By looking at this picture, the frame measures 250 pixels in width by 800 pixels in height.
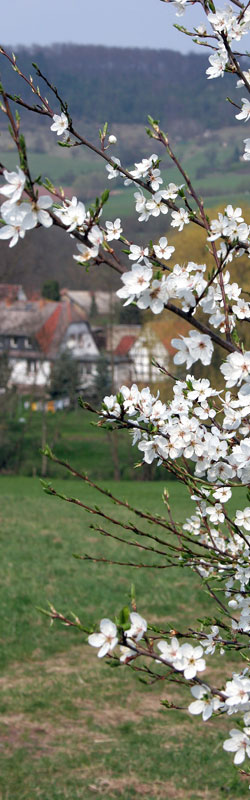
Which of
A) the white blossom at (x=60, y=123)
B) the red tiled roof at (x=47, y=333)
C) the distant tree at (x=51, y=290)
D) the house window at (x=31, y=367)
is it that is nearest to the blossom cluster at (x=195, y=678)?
the white blossom at (x=60, y=123)

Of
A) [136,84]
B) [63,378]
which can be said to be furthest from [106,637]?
[136,84]

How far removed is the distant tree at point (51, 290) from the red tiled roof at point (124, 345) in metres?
10.8

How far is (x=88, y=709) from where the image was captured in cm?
698

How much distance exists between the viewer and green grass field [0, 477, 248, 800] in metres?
5.56

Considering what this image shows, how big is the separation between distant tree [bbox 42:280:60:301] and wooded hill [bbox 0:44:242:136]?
31691mm

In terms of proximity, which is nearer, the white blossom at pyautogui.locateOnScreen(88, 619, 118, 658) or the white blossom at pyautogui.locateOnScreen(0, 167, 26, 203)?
the white blossom at pyautogui.locateOnScreen(0, 167, 26, 203)

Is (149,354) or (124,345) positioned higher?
(124,345)

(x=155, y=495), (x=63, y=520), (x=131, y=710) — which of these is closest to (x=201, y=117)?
(x=155, y=495)

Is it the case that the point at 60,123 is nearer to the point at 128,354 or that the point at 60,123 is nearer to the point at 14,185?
the point at 14,185

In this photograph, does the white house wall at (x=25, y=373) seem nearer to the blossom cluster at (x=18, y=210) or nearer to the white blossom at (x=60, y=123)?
the white blossom at (x=60, y=123)

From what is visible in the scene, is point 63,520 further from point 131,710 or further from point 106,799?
point 106,799

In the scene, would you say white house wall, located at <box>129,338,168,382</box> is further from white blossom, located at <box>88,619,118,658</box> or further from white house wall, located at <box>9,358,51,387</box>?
white blossom, located at <box>88,619,118,658</box>

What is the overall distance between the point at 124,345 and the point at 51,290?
1174 cm

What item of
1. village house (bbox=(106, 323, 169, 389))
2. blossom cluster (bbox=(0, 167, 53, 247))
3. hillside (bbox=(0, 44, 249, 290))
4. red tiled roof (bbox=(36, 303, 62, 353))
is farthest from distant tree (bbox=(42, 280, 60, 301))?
blossom cluster (bbox=(0, 167, 53, 247))
